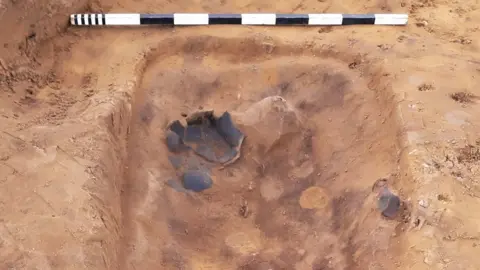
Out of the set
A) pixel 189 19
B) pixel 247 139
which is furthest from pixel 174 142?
pixel 189 19

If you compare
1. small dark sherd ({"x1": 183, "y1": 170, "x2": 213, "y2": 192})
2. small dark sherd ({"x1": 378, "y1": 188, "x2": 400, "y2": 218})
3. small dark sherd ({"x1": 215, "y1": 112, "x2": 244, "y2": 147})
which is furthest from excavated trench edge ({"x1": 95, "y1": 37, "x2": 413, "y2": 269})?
small dark sherd ({"x1": 215, "y1": 112, "x2": 244, "y2": 147})

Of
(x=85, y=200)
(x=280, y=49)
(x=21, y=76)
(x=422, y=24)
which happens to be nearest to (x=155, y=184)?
(x=85, y=200)

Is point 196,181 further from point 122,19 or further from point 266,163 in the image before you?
point 122,19

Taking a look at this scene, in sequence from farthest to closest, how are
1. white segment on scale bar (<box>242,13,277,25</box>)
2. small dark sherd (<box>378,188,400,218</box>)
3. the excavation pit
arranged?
white segment on scale bar (<box>242,13,277,25</box>), the excavation pit, small dark sherd (<box>378,188,400,218</box>)

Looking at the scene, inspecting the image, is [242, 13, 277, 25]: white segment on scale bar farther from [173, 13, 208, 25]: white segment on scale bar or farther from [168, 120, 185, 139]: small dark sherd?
[168, 120, 185, 139]: small dark sherd

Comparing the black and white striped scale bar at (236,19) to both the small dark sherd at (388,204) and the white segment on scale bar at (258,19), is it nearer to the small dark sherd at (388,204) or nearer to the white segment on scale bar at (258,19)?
the white segment on scale bar at (258,19)
